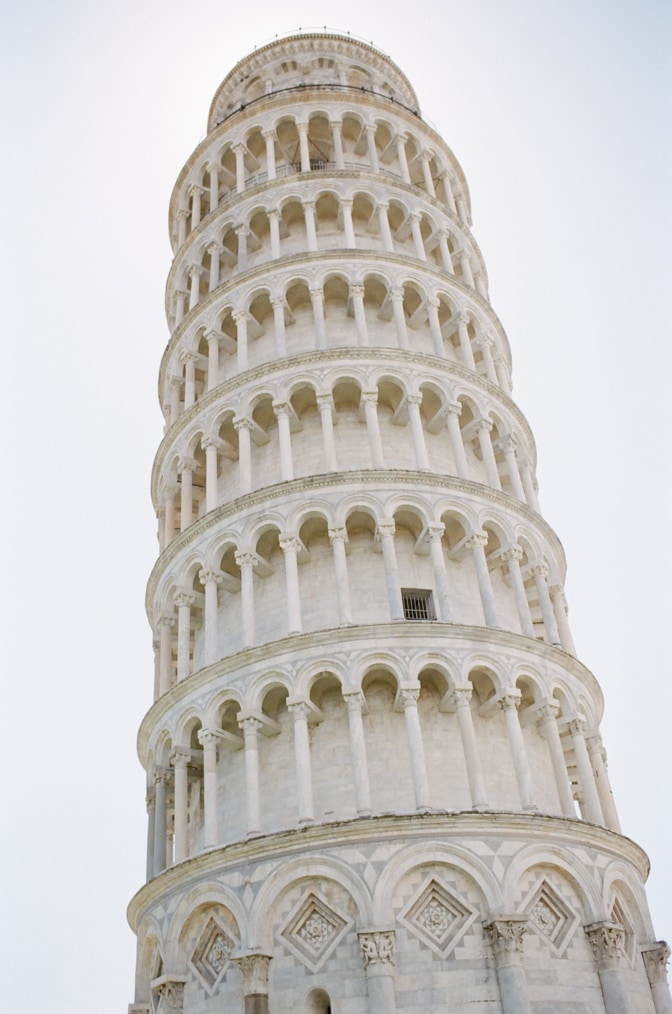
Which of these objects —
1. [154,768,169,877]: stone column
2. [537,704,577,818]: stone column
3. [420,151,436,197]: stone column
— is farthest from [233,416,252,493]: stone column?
[420,151,436,197]: stone column

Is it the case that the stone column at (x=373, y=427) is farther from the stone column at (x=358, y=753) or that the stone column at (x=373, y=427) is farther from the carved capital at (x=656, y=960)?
the carved capital at (x=656, y=960)

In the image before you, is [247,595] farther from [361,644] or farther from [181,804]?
[181,804]

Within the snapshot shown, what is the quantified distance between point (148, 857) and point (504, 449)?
14996 millimetres

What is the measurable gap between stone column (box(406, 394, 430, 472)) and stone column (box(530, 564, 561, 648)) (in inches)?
165

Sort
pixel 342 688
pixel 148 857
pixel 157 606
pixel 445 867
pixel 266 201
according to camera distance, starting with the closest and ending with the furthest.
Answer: pixel 445 867 < pixel 342 688 < pixel 148 857 < pixel 157 606 < pixel 266 201

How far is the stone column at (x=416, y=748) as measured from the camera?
21047 millimetres

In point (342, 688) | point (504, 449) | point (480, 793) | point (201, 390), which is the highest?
point (201, 390)

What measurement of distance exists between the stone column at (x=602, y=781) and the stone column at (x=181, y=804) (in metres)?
9.78

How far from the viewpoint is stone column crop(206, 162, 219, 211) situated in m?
36.5

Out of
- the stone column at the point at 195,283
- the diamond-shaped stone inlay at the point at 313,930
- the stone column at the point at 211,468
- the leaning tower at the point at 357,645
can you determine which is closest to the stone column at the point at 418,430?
the leaning tower at the point at 357,645

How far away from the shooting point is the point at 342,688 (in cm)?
2258

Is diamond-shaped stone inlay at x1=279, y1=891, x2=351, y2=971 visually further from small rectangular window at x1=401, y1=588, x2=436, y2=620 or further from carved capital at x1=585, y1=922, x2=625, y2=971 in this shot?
small rectangular window at x1=401, y1=588, x2=436, y2=620

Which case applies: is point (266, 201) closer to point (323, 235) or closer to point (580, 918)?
point (323, 235)

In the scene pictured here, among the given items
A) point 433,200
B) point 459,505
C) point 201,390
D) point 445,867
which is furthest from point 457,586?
point 433,200
